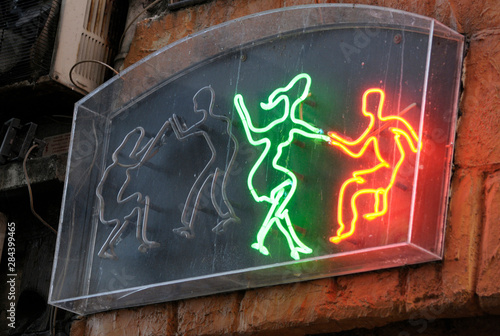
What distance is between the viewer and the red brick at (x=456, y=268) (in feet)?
9.89

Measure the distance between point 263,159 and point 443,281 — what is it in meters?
1.00

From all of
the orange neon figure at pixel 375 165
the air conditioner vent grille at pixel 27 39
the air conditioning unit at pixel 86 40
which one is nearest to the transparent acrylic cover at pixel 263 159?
the orange neon figure at pixel 375 165

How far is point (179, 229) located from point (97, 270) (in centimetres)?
54

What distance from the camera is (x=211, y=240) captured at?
12.1 ft

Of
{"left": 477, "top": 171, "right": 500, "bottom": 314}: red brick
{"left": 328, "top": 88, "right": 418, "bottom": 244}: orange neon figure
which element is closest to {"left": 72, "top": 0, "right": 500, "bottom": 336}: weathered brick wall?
{"left": 477, "top": 171, "right": 500, "bottom": 314}: red brick

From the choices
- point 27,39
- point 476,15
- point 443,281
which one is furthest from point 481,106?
point 27,39

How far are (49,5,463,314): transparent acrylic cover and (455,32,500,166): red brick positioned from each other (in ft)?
0.18

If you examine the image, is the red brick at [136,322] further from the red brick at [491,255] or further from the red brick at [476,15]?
the red brick at [476,15]

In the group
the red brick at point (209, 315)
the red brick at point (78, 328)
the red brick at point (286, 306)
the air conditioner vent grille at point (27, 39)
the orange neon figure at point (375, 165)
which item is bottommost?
the red brick at point (78, 328)

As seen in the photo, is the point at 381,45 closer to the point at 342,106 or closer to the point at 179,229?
the point at 342,106

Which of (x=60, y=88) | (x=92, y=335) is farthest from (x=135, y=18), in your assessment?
(x=92, y=335)

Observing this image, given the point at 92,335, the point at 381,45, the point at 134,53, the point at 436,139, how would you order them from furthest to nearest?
the point at 134,53, the point at 92,335, the point at 381,45, the point at 436,139

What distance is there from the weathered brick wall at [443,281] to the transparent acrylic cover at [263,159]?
6 cm

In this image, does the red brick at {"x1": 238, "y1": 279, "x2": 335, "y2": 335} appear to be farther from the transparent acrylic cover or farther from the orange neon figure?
the orange neon figure
